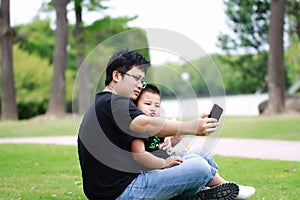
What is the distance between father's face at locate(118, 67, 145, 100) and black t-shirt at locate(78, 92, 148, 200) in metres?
0.14

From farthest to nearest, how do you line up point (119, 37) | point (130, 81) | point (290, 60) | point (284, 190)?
1. point (290, 60)
2. point (284, 190)
3. point (119, 37)
4. point (130, 81)

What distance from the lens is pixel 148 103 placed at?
3941mm

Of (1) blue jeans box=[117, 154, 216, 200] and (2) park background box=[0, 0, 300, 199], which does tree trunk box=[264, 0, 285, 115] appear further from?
(1) blue jeans box=[117, 154, 216, 200]

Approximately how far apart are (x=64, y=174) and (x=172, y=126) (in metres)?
3.60

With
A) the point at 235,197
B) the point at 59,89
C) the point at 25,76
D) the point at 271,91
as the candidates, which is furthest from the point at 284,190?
the point at 25,76

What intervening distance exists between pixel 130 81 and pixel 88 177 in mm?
714

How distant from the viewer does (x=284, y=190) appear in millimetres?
5441

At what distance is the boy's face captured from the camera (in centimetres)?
392

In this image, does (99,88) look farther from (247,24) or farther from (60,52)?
(247,24)

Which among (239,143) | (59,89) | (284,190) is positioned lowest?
(59,89)

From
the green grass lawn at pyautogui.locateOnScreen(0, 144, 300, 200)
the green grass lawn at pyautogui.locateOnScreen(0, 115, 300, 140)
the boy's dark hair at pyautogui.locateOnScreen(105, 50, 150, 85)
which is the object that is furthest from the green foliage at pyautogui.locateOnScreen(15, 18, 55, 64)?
the boy's dark hair at pyautogui.locateOnScreen(105, 50, 150, 85)

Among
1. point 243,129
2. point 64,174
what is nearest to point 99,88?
point 64,174

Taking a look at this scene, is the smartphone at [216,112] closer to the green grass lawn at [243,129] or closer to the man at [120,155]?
the man at [120,155]

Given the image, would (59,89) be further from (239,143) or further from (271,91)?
(239,143)
